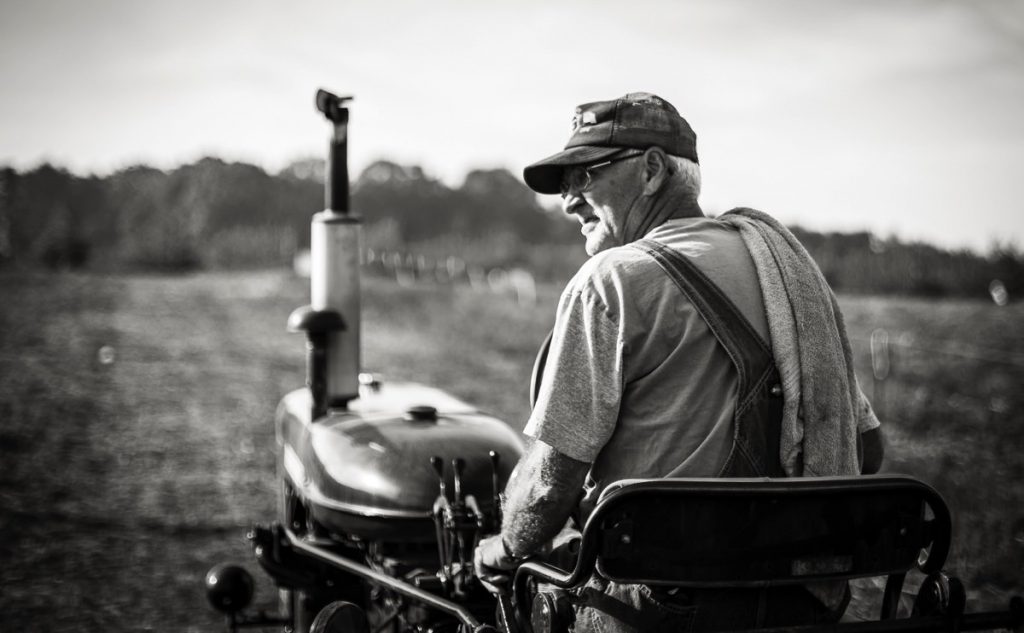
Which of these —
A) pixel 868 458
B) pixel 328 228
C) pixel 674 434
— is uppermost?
pixel 328 228

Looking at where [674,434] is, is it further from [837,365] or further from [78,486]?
[78,486]

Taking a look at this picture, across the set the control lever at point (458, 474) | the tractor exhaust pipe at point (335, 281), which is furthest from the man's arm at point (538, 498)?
the tractor exhaust pipe at point (335, 281)

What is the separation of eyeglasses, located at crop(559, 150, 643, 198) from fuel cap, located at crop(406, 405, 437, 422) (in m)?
0.91

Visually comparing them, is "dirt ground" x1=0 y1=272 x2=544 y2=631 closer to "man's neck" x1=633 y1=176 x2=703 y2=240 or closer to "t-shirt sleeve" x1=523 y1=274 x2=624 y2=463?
"t-shirt sleeve" x1=523 y1=274 x2=624 y2=463

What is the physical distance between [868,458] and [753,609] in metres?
0.67

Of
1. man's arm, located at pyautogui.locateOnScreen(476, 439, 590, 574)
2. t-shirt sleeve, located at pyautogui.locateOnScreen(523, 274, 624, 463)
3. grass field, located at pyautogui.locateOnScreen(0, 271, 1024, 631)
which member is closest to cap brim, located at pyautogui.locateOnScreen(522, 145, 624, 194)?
t-shirt sleeve, located at pyautogui.locateOnScreen(523, 274, 624, 463)

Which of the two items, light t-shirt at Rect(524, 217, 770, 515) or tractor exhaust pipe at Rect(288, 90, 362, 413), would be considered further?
tractor exhaust pipe at Rect(288, 90, 362, 413)

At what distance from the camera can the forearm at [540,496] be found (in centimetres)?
183

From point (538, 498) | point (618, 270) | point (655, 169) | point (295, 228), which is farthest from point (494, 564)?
point (295, 228)

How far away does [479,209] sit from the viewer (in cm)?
3297

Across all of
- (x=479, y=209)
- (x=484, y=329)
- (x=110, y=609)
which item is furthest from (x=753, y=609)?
(x=479, y=209)

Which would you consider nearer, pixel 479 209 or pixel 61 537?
pixel 61 537

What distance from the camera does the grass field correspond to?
4.84 meters

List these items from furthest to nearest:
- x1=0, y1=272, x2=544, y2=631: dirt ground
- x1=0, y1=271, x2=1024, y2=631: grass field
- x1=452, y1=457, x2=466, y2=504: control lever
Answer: x1=0, y1=271, x2=1024, y2=631: grass field < x1=0, y1=272, x2=544, y2=631: dirt ground < x1=452, y1=457, x2=466, y2=504: control lever
